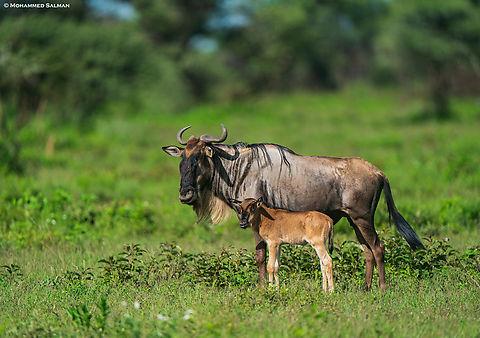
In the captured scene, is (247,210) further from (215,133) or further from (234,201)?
(215,133)

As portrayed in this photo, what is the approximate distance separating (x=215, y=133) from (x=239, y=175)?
19.6 metres

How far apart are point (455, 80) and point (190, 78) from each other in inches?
520

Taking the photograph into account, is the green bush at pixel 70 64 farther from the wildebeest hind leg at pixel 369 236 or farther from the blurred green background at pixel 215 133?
the wildebeest hind leg at pixel 369 236

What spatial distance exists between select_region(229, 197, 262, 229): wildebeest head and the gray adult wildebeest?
0.42m

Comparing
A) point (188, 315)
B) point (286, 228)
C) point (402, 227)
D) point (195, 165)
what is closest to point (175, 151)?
point (195, 165)

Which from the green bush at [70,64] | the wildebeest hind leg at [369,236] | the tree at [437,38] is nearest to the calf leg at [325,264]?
the wildebeest hind leg at [369,236]

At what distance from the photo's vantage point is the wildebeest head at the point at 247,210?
850 cm

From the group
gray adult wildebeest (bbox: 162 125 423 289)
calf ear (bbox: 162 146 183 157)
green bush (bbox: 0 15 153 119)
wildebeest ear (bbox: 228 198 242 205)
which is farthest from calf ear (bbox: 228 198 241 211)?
green bush (bbox: 0 15 153 119)

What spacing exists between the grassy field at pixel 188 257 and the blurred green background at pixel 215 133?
4cm

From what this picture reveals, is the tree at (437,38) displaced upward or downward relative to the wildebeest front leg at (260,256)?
upward

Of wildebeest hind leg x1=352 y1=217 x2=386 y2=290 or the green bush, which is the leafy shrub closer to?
wildebeest hind leg x1=352 y1=217 x2=386 y2=290

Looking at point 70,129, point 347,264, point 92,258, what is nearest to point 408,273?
point 347,264

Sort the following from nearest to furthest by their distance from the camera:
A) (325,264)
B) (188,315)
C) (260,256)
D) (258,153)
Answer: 1. (188,315)
2. (325,264)
3. (260,256)
4. (258,153)

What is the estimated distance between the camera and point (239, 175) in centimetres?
922
